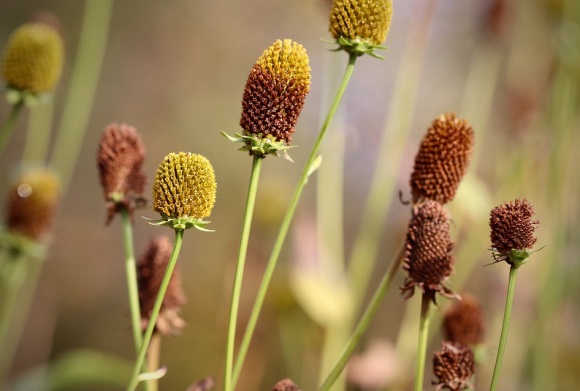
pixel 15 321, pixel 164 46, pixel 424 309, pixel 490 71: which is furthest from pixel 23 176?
pixel 164 46

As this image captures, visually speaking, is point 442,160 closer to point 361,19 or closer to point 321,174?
point 361,19

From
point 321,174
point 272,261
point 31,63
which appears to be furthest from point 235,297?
point 321,174

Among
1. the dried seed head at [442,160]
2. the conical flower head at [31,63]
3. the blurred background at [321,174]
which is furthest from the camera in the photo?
the blurred background at [321,174]

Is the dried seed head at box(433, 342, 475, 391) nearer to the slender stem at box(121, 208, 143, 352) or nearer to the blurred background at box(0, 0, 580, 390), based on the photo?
the slender stem at box(121, 208, 143, 352)

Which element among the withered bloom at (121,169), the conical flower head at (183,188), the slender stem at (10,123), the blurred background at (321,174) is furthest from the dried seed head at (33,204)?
the conical flower head at (183,188)

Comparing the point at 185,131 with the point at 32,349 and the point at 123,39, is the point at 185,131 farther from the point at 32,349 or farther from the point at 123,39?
the point at 32,349

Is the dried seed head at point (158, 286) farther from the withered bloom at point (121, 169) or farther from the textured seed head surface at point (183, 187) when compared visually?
the textured seed head surface at point (183, 187)

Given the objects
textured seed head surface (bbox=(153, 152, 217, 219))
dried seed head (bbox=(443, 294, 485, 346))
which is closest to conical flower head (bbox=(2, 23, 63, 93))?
textured seed head surface (bbox=(153, 152, 217, 219))
